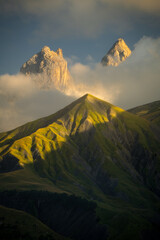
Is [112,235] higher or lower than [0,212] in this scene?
lower

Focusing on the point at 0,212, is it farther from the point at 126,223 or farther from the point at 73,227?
the point at 126,223

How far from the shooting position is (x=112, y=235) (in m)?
165

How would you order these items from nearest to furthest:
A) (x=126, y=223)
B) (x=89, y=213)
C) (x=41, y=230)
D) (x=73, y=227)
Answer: (x=41, y=230)
(x=126, y=223)
(x=73, y=227)
(x=89, y=213)

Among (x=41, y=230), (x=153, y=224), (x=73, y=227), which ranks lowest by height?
(x=153, y=224)

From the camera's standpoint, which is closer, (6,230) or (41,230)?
(6,230)

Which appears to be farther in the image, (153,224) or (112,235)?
(153,224)

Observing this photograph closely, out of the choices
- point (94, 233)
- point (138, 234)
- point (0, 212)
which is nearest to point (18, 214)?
point (0, 212)

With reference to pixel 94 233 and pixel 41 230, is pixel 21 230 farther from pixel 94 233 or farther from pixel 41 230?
pixel 94 233

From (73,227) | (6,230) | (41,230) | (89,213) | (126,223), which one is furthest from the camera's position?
(89,213)

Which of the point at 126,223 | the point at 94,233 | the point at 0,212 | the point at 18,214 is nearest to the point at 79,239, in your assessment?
the point at 94,233

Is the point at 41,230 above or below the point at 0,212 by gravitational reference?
below

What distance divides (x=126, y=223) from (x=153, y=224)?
21.8m

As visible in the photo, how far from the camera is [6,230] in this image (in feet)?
494

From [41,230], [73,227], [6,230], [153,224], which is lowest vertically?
[153,224]
